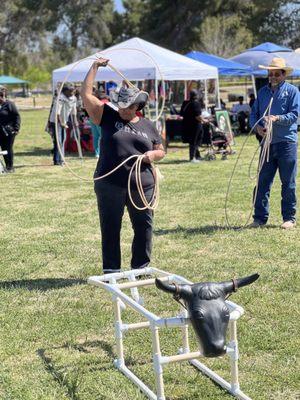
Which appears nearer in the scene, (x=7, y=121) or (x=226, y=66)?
(x=7, y=121)

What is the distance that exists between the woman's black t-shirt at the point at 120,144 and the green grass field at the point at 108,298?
1.04m

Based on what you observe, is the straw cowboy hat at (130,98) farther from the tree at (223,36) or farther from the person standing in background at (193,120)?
the tree at (223,36)

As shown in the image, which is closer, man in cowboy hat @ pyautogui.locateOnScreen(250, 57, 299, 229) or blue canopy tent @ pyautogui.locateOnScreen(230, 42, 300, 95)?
man in cowboy hat @ pyautogui.locateOnScreen(250, 57, 299, 229)

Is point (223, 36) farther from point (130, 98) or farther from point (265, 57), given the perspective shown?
point (130, 98)

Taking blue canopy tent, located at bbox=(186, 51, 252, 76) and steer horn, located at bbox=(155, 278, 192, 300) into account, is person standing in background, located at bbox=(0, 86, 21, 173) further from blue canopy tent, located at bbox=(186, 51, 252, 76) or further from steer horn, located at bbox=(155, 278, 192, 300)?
steer horn, located at bbox=(155, 278, 192, 300)

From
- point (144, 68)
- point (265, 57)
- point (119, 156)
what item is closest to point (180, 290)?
point (119, 156)

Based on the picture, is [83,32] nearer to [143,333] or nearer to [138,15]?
[138,15]

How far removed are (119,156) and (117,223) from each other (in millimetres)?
598

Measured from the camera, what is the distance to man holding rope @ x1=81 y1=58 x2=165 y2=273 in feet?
17.3

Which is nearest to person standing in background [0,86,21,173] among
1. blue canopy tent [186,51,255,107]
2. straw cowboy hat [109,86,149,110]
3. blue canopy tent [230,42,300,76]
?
straw cowboy hat [109,86,149,110]

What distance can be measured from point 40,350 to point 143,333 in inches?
29.4

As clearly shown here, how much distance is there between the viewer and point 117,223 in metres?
5.56

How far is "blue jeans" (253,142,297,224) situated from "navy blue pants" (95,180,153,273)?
2537mm

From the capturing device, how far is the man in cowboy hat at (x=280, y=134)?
7.37 metres
